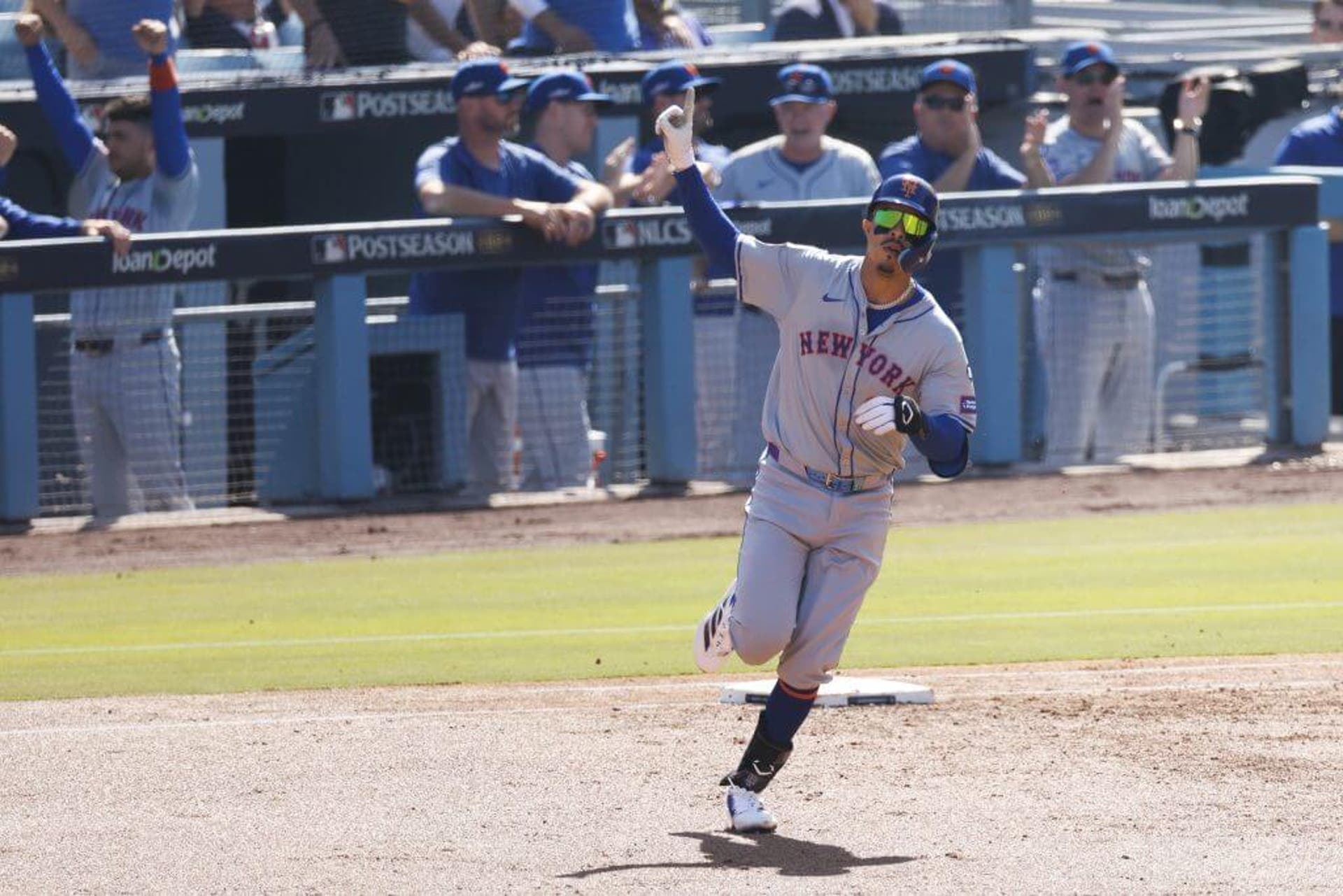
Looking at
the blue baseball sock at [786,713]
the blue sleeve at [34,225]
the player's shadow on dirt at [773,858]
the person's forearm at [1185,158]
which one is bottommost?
the player's shadow on dirt at [773,858]

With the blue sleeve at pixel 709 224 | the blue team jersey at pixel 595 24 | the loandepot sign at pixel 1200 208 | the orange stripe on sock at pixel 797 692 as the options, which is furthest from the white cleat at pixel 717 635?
the blue team jersey at pixel 595 24

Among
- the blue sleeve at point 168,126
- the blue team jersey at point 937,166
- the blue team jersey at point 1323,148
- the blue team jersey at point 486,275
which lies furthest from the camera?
the blue team jersey at point 1323,148

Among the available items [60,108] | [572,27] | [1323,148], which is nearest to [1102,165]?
[1323,148]

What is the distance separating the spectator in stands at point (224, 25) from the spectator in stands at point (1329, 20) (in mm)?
7531

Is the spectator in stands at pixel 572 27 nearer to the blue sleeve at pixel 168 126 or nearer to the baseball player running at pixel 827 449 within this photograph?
the blue sleeve at pixel 168 126

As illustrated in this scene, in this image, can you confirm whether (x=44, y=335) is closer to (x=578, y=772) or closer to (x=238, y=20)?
(x=238, y=20)

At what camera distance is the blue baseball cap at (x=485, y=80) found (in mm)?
12219

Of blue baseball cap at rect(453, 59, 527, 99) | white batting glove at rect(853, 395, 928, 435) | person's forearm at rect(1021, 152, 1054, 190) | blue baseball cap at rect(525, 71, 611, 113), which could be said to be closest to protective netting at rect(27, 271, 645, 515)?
blue baseball cap at rect(525, 71, 611, 113)

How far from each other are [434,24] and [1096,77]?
14.0 feet

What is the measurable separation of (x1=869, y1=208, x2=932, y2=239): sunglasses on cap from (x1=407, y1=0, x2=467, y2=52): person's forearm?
9.13 metres

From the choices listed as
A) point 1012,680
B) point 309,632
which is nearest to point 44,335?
point 309,632

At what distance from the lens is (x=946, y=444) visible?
5.94 m

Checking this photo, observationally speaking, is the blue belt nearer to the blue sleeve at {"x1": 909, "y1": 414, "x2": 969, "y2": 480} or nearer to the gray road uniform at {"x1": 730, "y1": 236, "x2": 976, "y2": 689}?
the gray road uniform at {"x1": 730, "y1": 236, "x2": 976, "y2": 689}

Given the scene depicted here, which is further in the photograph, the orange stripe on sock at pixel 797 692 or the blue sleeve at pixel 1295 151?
the blue sleeve at pixel 1295 151
